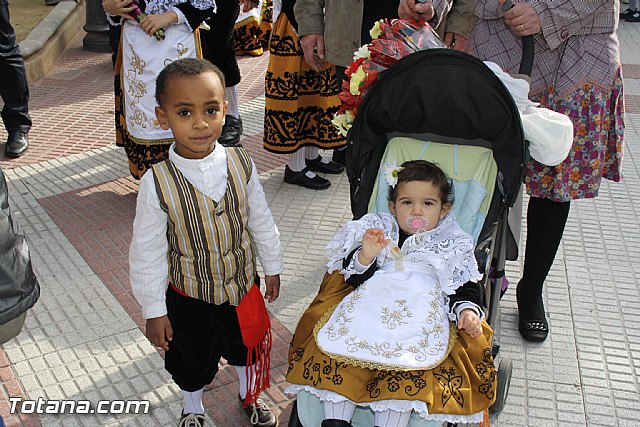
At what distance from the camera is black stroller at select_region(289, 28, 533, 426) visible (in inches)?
109

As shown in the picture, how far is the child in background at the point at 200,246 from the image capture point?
8.13ft

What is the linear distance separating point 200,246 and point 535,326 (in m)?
1.99

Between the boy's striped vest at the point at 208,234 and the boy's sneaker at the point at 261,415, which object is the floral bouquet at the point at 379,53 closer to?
the boy's striped vest at the point at 208,234

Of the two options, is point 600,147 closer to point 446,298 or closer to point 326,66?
point 446,298

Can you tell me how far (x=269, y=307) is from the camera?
3.88 m

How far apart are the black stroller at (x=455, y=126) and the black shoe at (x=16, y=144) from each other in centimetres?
382

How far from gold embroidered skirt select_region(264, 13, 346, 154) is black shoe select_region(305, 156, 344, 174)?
311 millimetres

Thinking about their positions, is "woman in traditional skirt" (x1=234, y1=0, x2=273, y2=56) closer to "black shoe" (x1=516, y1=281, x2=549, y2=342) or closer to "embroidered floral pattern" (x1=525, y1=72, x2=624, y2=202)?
"embroidered floral pattern" (x1=525, y1=72, x2=624, y2=202)

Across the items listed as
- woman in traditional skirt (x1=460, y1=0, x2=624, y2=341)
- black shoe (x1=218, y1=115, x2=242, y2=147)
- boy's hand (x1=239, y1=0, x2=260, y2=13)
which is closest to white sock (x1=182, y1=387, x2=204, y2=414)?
woman in traditional skirt (x1=460, y1=0, x2=624, y2=341)

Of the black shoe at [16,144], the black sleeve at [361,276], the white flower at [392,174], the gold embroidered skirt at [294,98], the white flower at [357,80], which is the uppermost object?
the white flower at [357,80]

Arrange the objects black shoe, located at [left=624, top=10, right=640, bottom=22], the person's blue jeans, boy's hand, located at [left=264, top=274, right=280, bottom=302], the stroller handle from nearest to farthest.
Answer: boy's hand, located at [left=264, top=274, right=280, bottom=302], the stroller handle, the person's blue jeans, black shoe, located at [left=624, top=10, right=640, bottom=22]

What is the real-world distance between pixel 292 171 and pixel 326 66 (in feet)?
2.96

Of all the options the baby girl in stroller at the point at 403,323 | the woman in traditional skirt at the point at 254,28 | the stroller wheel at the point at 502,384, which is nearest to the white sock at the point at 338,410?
the baby girl in stroller at the point at 403,323

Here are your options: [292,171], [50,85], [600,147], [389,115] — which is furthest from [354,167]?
[50,85]
